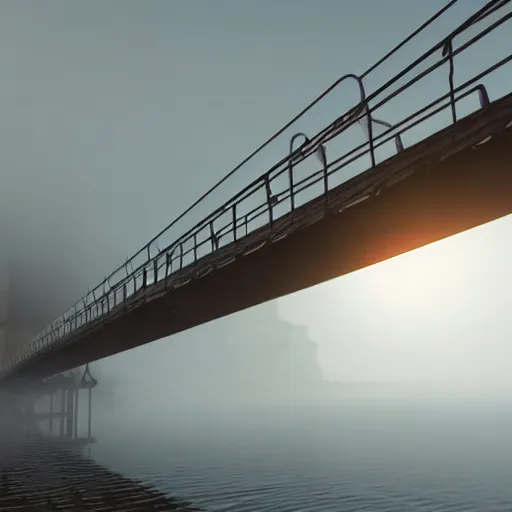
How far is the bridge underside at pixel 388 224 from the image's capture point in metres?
9.59

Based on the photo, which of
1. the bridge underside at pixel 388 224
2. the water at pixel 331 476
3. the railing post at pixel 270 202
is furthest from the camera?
the water at pixel 331 476

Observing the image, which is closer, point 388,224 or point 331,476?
point 388,224

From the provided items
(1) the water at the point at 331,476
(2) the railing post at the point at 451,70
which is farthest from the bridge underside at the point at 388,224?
(1) the water at the point at 331,476

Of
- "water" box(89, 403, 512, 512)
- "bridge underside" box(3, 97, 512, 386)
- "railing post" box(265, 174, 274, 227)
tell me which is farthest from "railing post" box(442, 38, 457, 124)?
"water" box(89, 403, 512, 512)

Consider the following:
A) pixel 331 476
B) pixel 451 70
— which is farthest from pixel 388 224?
pixel 331 476

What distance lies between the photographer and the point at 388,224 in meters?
12.1

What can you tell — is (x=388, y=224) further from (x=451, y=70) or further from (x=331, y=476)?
(x=331, y=476)

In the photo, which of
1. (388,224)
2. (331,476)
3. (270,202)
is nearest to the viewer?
(388,224)

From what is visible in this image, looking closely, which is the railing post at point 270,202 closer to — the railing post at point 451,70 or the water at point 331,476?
the railing post at point 451,70

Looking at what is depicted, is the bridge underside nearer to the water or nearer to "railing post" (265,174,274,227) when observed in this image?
"railing post" (265,174,274,227)

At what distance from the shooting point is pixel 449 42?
32.1 feet

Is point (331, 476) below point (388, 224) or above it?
below

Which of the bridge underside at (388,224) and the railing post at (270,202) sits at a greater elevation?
the railing post at (270,202)

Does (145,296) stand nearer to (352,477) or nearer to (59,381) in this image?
(352,477)
